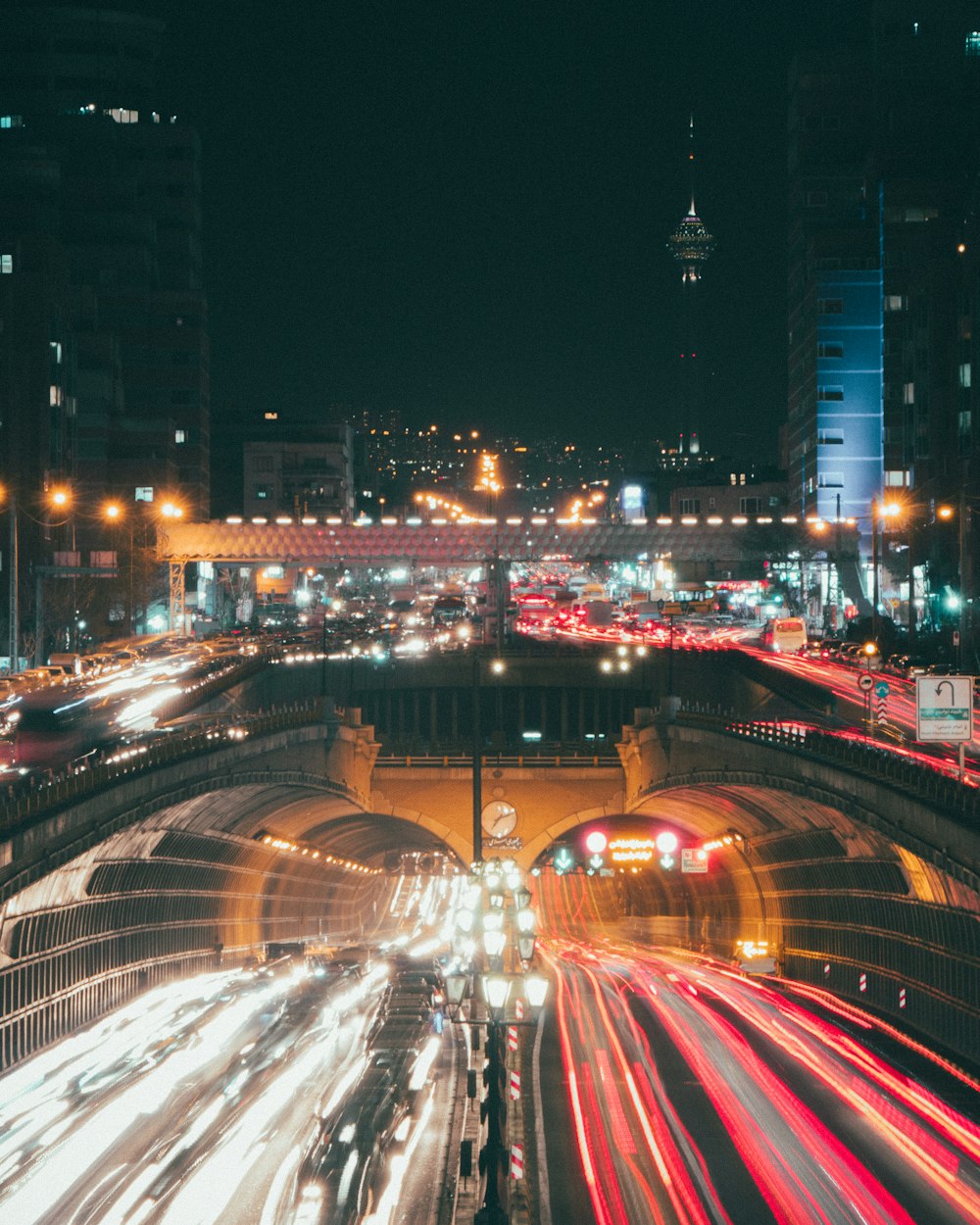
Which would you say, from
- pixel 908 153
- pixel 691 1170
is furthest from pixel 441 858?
pixel 691 1170

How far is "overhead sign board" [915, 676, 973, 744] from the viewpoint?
144 feet

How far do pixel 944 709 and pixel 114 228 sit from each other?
144 meters

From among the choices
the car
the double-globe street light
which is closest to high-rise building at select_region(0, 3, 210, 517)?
the car

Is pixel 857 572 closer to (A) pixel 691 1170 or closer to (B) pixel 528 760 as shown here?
(B) pixel 528 760

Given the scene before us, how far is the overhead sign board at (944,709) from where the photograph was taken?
43969mm

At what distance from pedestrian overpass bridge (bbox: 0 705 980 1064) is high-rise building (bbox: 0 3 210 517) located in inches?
2085

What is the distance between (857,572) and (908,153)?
5674 centimetres

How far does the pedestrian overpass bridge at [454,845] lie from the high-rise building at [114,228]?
2085 inches

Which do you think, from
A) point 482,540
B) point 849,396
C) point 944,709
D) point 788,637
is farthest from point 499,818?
point 849,396

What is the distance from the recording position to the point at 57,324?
124 m

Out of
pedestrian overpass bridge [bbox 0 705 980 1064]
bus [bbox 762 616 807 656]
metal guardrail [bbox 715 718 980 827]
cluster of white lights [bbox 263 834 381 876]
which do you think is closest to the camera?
metal guardrail [bbox 715 718 980 827]

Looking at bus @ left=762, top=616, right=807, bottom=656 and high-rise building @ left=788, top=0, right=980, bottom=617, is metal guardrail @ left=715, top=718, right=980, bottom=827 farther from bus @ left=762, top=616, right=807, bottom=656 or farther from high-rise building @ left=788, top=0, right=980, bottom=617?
high-rise building @ left=788, top=0, right=980, bottom=617

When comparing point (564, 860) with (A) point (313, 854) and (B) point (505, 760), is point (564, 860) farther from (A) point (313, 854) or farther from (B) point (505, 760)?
(A) point (313, 854)

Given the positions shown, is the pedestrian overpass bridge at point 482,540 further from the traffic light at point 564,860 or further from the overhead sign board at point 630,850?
the traffic light at point 564,860
